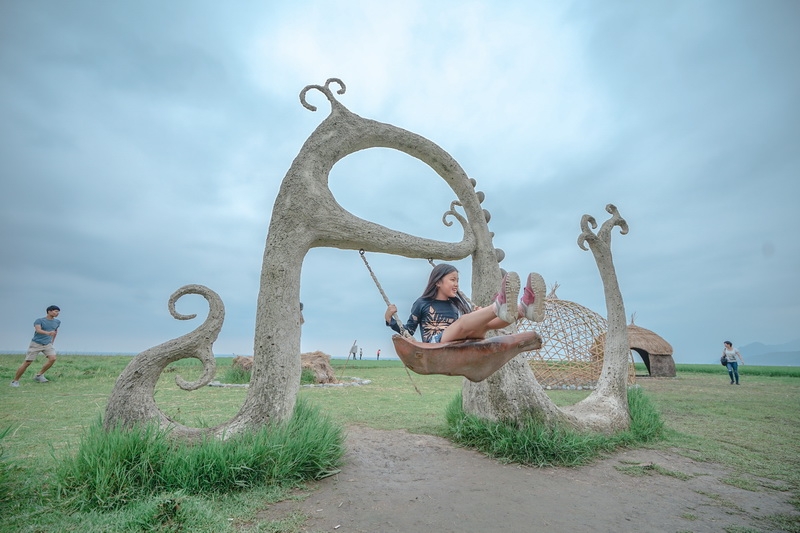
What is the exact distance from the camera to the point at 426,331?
182 inches

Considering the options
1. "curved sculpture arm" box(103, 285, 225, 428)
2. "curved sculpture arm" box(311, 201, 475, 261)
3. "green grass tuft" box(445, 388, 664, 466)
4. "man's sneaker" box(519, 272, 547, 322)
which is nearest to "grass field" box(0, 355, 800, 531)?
"curved sculpture arm" box(103, 285, 225, 428)

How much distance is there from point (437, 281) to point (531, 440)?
6.50ft

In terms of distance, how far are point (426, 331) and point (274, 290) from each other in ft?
5.34

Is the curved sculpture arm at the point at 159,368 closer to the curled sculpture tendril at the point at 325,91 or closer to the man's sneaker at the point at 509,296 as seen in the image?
the curled sculpture tendril at the point at 325,91

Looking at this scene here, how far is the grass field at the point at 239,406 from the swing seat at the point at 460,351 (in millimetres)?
1474

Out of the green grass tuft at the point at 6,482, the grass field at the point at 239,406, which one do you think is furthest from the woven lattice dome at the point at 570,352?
the green grass tuft at the point at 6,482

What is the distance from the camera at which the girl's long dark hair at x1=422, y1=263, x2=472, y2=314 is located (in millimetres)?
4684

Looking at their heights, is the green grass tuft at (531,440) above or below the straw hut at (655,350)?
below

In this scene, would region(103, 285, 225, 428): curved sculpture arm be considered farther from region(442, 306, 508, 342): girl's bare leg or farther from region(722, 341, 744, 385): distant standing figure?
region(722, 341, 744, 385): distant standing figure

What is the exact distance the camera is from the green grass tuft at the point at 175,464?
309 centimetres

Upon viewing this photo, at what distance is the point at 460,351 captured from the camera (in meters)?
3.45

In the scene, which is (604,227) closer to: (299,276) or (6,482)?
(299,276)

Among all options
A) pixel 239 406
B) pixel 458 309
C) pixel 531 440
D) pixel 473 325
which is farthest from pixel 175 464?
pixel 239 406

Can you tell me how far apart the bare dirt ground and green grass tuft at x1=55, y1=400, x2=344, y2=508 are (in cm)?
33
